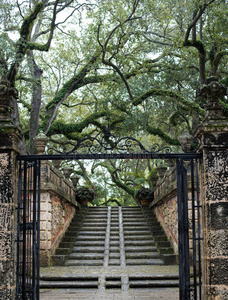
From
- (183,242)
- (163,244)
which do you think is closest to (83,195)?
(163,244)

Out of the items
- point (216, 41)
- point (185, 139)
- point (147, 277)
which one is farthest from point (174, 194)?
point (216, 41)

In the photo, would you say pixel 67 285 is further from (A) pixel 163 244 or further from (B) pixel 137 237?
(B) pixel 137 237

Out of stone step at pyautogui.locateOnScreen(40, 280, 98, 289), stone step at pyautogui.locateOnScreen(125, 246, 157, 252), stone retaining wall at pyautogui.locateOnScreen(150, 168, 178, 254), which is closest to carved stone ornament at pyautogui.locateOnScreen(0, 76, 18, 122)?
stone step at pyautogui.locateOnScreen(40, 280, 98, 289)

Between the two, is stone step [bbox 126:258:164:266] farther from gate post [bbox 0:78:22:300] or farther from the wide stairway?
gate post [bbox 0:78:22:300]

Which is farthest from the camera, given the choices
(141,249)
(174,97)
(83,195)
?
(83,195)

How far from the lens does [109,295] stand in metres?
7.65

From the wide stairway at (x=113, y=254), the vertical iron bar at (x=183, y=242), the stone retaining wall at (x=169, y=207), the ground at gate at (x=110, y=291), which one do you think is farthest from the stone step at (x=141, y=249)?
the vertical iron bar at (x=183, y=242)

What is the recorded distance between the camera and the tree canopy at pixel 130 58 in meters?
11.9

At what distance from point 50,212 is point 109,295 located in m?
3.91

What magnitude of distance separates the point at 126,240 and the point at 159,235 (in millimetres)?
1238

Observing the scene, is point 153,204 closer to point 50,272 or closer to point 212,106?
point 50,272

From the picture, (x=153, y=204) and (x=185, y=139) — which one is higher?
(x=185, y=139)

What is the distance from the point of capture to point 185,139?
32.7 feet

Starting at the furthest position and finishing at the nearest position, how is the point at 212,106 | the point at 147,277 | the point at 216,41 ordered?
the point at 216,41 → the point at 147,277 → the point at 212,106
